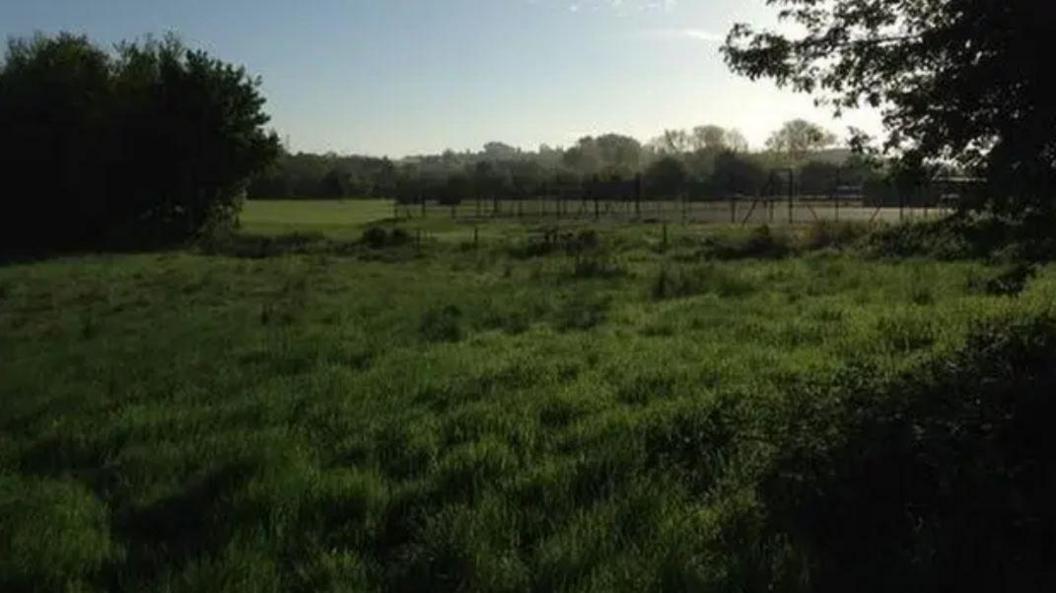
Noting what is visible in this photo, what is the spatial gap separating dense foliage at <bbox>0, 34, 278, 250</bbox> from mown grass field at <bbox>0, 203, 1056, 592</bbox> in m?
31.3

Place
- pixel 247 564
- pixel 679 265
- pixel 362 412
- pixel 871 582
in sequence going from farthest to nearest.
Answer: pixel 679 265 < pixel 362 412 < pixel 247 564 < pixel 871 582

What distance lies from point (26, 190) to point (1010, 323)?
45311 millimetres

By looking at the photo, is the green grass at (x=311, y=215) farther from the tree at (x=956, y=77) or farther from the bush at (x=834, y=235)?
the tree at (x=956, y=77)

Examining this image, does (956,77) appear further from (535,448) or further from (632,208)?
(632,208)

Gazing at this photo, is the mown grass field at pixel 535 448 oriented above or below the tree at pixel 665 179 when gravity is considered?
below

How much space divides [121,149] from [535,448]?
4314 cm

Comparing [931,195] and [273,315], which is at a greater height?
[931,195]

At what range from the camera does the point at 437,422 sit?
9891mm

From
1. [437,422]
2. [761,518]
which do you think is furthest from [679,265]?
[761,518]

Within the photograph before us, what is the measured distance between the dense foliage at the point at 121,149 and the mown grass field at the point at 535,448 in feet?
103

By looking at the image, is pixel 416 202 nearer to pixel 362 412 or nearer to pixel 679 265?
pixel 679 265

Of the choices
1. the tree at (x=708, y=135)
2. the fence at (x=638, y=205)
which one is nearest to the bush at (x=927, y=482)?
the fence at (x=638, y=205)

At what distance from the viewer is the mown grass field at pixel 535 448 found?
6172 mm

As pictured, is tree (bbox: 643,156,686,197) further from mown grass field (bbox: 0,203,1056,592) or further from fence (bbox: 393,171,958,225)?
mown grass field (bbox: 0,203,1056,592)
